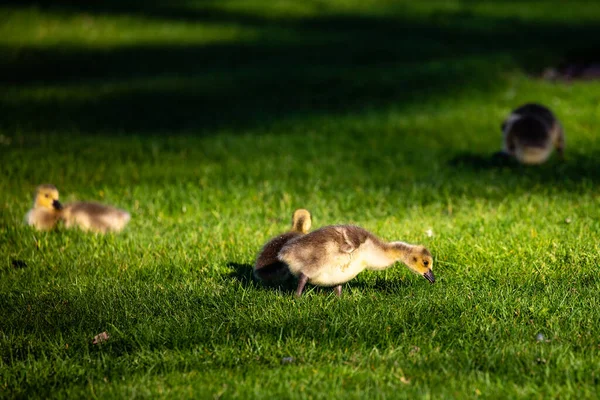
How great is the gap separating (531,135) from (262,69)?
11180 millimetres

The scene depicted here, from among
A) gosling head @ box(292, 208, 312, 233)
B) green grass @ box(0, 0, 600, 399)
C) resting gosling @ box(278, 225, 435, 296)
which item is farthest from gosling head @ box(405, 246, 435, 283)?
gosling head @ box(292, 208, 312, 233)

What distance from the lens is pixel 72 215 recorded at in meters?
9.46

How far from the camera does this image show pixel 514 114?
12.8 m

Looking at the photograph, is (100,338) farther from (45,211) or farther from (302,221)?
(45,211)

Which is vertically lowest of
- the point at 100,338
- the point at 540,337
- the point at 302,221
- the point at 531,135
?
the point at 100,338

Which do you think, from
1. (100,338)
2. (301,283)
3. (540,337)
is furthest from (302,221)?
(540,337)

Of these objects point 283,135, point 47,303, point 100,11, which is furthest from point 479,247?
point 100,11

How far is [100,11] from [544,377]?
2727 centimetres

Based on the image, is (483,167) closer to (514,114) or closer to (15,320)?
(514,114)

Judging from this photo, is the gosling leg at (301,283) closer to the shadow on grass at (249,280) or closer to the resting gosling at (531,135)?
the shadow on grass at (249,280)

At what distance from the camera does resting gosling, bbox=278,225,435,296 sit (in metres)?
→ 6.33

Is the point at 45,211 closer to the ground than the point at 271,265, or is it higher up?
higher up

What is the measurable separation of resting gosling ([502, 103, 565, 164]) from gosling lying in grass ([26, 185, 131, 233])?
627cm

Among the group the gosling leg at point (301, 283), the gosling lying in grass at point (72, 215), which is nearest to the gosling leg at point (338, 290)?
the gosling leg at point (301, 283)
